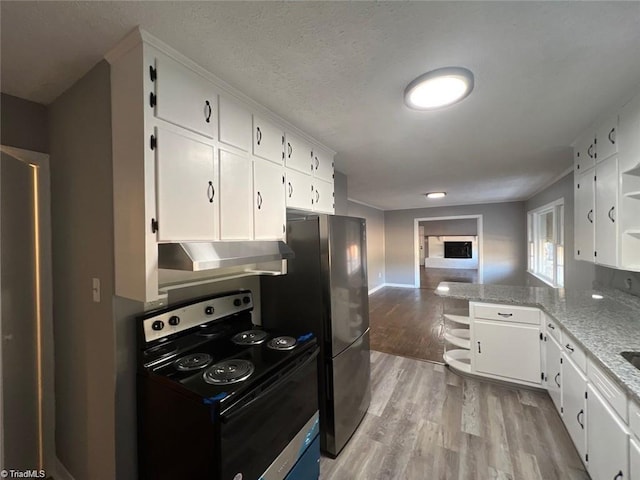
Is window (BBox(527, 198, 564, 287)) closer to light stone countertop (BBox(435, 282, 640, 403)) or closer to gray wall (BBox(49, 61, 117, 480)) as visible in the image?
light stone countertop (BBox(435, 282, 640, 403))

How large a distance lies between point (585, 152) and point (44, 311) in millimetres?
4473

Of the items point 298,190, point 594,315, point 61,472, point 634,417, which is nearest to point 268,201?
point 298,190

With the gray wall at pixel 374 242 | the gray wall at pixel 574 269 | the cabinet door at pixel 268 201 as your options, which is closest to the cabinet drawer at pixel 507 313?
the gray wall at pixel 574 269

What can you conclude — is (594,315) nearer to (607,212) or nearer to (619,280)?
(607,212)

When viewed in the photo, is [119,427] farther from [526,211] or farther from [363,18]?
[526,211]

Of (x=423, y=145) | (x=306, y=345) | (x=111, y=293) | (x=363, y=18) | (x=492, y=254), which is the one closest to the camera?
(x=363, y=18)

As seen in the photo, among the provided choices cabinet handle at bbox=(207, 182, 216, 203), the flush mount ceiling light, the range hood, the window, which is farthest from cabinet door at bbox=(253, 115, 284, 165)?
the window

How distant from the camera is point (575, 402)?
1708 millimetres

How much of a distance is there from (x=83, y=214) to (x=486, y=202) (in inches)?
309

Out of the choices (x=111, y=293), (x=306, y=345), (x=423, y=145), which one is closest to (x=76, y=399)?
(x=111, y=293)

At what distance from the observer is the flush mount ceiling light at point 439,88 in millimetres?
1347

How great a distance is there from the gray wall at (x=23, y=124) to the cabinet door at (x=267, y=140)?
1.38m

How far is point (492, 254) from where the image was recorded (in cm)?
671

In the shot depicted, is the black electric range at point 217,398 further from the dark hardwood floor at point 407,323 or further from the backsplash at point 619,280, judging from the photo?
the backsplash at point 619,280
